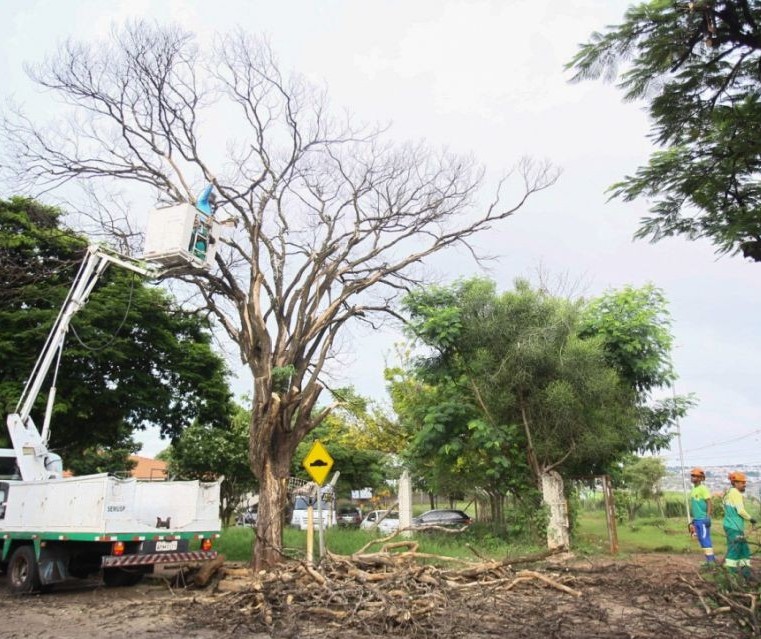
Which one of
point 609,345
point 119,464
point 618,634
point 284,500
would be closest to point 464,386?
point 609,345

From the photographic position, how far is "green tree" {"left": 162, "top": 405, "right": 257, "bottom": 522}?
2848 centimetres

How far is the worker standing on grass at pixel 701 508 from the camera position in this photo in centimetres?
1081

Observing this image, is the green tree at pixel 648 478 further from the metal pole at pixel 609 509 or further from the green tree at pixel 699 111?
the green tree at pixel 699 111

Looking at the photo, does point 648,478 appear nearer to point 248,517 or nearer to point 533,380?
point 533,380

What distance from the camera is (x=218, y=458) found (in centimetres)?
2923

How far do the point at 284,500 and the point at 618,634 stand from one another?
7734mm

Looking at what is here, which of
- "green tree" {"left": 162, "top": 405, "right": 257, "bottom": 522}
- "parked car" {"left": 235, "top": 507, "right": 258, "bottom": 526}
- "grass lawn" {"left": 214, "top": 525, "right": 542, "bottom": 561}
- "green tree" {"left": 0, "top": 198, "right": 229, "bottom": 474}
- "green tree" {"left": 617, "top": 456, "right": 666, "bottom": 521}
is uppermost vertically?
"green tree" {"left": 0, "top": 198, "right": 229, "bottom": 474}

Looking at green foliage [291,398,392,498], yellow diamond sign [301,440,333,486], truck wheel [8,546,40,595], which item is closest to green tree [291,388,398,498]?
green foliage [291,398,392,498]

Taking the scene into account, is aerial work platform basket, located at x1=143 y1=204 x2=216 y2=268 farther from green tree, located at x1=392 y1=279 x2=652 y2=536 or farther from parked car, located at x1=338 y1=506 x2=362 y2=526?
parked car, located at x1=338 y1=506 x2=362 y2=526

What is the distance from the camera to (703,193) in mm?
8703

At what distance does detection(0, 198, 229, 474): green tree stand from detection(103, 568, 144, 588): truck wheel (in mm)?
4600

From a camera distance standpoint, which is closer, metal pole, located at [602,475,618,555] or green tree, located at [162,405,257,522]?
metal pole, located at [602,475,618,555]

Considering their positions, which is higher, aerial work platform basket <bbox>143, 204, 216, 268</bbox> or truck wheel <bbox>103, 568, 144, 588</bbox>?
aerial work platform basket <bbox>143, 204, 216, 268</bbox>

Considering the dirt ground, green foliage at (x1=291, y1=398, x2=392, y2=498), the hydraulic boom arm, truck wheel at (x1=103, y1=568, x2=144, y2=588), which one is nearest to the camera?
the dirt ground
